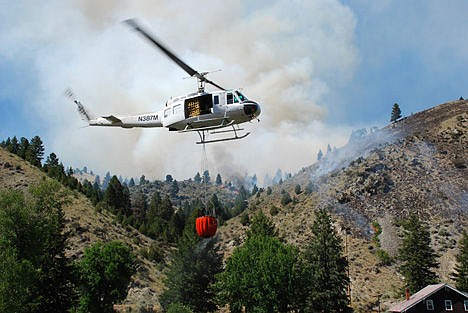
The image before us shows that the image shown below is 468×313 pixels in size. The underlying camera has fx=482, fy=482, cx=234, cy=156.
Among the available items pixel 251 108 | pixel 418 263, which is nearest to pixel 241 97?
pixel 251 108

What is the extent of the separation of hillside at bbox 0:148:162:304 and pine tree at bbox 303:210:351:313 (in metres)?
26.0

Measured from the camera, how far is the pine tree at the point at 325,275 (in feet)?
208

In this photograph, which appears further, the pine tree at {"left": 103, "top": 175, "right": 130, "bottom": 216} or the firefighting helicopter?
the pine tree at {"left": 103, "top": 175, "right": 130, "bottom": 216}

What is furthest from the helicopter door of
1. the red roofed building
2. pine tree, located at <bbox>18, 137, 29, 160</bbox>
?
pine tree, located at <bbox>18, 137, 29, 160</bbox>

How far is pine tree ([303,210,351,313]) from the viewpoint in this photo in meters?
63.4

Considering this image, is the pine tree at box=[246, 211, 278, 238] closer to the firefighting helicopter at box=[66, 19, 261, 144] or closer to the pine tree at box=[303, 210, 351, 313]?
the pine tree at box=[303, 210, 351, 313]

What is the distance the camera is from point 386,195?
117 meters

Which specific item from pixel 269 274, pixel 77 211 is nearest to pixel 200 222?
pixel 269 274

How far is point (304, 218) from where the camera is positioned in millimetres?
112250

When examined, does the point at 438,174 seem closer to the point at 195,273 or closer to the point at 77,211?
the point at 195,273

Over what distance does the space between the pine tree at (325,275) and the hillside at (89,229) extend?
26.0m

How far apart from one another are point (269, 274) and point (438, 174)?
78.3 meters

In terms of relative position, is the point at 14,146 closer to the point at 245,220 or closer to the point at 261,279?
the point at 245,220

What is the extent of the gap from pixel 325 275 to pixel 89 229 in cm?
4661
